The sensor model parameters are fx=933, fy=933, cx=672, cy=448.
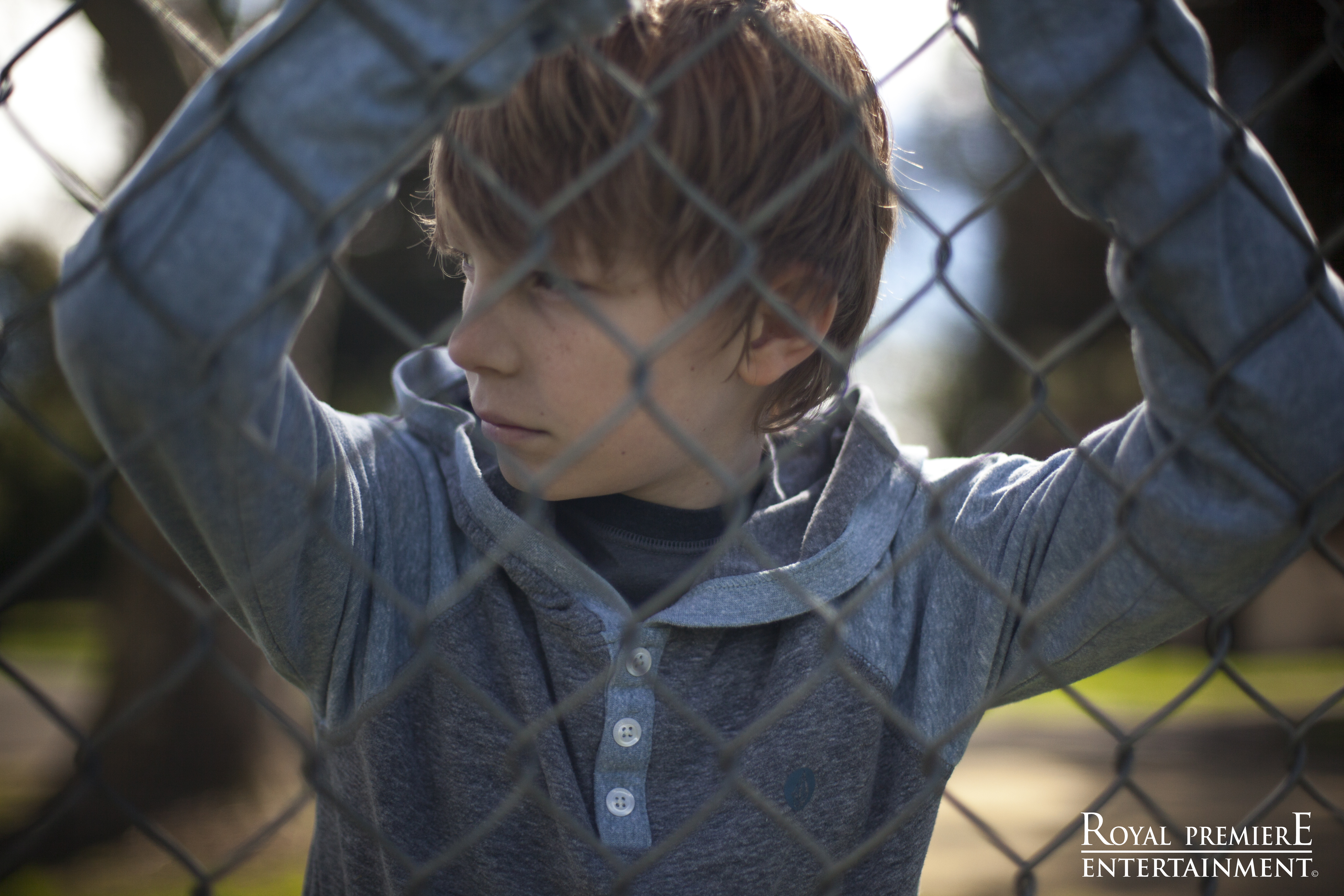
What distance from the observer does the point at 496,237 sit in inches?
49.3

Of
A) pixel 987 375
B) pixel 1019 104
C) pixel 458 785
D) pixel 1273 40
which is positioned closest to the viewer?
pixel 1019 104

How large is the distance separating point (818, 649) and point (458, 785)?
0.58 metres

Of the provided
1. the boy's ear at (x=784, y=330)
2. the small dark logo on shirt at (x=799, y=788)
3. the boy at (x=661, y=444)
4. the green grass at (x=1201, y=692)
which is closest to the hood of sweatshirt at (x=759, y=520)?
the boy at (x=661, y=444)

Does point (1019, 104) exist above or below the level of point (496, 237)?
below

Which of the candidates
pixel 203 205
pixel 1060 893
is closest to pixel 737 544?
pixel 203 205

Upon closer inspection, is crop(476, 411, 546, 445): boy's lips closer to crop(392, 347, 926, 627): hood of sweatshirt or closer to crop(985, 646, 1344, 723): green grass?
crop(392, 347, 926, 627): hood of sweatshirt

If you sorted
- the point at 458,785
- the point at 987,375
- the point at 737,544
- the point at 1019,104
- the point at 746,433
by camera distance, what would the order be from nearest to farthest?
the point at 1019,104 → the point at 458,785 → the point at 737,544 → the point at 746,433 → the point at 987,375

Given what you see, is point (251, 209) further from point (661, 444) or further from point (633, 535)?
point (633, 535)

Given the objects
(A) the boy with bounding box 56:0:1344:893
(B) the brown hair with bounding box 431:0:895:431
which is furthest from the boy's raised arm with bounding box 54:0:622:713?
(B) the brown hair with bounding box 431:0:895:431

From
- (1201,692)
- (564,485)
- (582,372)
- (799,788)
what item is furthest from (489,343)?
(1201,692)

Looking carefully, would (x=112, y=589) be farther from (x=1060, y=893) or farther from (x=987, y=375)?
(x=987, y=375)

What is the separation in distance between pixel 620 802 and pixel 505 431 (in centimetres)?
55

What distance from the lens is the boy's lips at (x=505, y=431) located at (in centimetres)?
134

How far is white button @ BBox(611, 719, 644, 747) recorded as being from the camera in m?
1.33
